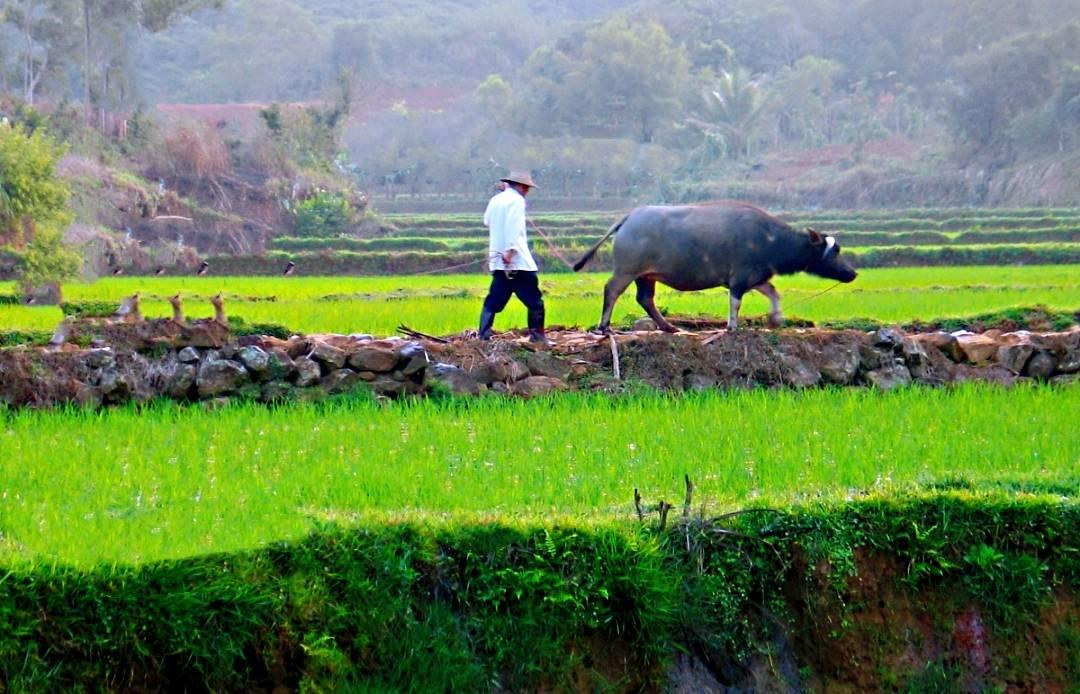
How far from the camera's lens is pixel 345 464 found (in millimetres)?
5512

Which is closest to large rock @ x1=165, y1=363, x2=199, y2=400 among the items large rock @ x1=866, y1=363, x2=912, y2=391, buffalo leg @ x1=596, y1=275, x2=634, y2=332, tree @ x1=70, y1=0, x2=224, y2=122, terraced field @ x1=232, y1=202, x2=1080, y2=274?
buffalo leg @ x1=596, y1=275, x2=634, y2=332

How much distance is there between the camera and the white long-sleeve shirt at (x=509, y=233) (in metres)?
8.17

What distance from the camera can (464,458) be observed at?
571 centimetres

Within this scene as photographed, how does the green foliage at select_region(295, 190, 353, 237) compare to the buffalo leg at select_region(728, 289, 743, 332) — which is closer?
the buffalo leg at select_region(728, 289, 743, 332)

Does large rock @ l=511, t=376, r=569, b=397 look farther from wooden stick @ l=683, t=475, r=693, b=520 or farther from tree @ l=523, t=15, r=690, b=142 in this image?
tree @ l=523, t=15, r=690, b=142

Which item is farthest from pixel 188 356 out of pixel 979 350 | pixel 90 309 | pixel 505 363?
pixel 979 350

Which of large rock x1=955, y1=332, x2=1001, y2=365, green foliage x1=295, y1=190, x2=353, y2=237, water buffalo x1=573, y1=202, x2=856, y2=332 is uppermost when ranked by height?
water buffalo x1=573, y1=202, x2=856, y2=332

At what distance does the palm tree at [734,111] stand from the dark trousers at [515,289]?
120ft

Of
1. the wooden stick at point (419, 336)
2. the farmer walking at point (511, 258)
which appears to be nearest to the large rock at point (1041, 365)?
the farmer walking at point (511, 258)

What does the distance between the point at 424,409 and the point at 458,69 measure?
5253 centimetres

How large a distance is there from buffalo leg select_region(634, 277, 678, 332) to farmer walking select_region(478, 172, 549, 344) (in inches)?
35.8

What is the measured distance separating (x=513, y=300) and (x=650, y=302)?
18.6 feet

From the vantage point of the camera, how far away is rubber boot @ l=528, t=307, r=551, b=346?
27.4 feet

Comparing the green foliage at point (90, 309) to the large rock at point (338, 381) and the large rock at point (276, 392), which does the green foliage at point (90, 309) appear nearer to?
the large rock at point (276, 392)
